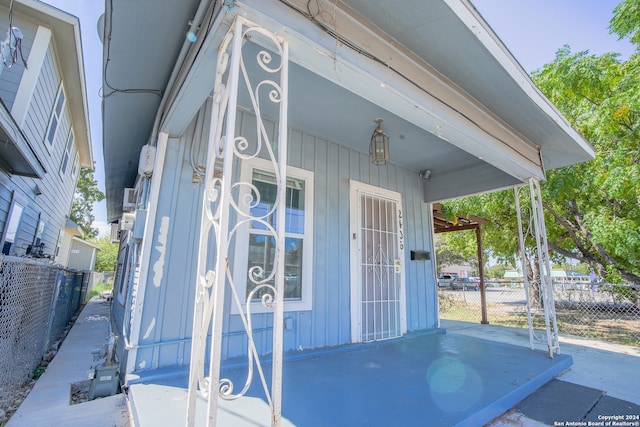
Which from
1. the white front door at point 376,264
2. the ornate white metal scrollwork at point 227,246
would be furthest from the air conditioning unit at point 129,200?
the ornate white metal scrollwork at point 227,246

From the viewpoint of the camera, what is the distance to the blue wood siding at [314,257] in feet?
8.35

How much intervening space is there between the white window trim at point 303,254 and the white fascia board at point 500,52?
209 cm

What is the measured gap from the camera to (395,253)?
436 cm

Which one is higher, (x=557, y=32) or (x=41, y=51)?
(x=557, y=32)

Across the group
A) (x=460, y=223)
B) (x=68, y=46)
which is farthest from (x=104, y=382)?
(x=460, y=223)

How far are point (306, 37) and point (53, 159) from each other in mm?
7469

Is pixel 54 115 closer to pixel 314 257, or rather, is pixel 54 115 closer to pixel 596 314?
pixel 314 257

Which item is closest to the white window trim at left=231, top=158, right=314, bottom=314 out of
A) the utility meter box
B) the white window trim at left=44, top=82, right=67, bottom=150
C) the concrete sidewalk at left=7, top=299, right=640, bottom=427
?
the utility meter box

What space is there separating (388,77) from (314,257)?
213cm

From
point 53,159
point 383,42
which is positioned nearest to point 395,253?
point 383,42

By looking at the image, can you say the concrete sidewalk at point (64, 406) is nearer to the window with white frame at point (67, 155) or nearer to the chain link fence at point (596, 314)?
the window with white frame at point (67, 155)

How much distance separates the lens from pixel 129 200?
4.56 meters

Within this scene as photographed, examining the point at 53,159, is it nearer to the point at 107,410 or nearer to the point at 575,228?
the point at 107,410

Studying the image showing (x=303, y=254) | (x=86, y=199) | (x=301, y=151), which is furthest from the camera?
(x=86, y=199)
